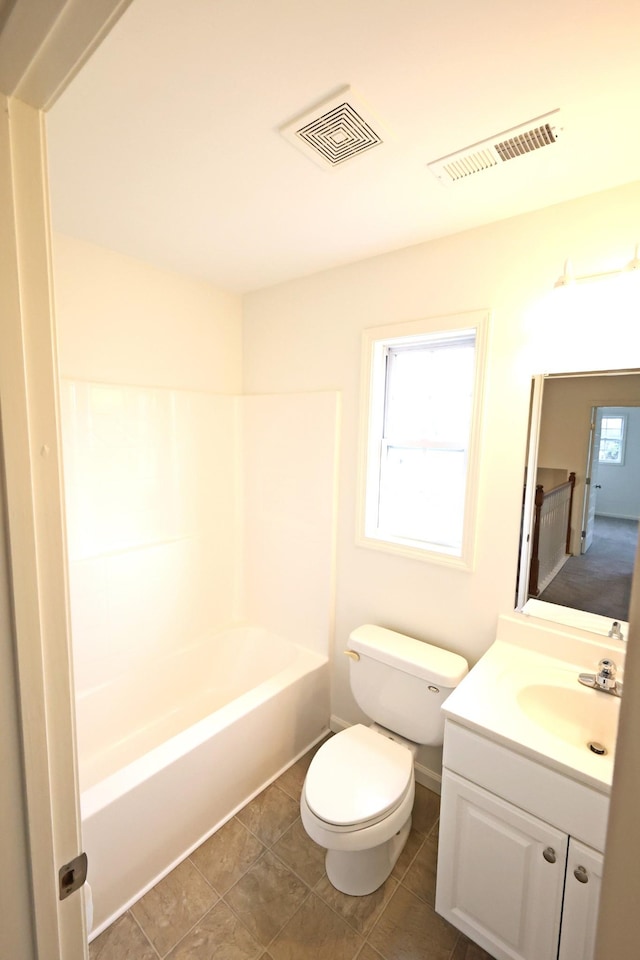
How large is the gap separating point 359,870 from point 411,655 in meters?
0.78

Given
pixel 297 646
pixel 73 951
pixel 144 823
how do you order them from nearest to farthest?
1. pixel 73 951
2. pixel 144 823
3. pixel 297 646

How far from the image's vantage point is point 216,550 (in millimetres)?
2594

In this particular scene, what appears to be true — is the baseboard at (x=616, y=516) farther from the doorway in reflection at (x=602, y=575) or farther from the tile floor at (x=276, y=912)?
the tile floor at (x=276, y=912)

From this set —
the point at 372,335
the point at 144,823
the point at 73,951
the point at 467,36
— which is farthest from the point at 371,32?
the point at 144,823

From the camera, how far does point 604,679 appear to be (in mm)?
1403

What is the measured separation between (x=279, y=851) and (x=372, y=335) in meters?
2.25

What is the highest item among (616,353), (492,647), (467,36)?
(467,36)

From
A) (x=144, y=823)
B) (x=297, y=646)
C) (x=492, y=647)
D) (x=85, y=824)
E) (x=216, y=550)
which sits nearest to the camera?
(x=85, y=824)

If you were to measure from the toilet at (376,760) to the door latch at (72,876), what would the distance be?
98 cm

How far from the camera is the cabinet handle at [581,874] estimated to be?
1104mm

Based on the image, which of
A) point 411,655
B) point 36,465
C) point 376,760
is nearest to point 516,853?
point 376,760

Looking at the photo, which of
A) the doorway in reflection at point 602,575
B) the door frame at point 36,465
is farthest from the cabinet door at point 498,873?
the door frame at point 36,465

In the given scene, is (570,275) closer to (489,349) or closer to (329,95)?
(489,349)

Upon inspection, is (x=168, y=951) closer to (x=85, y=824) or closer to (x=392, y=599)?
(x=85, y=824)
